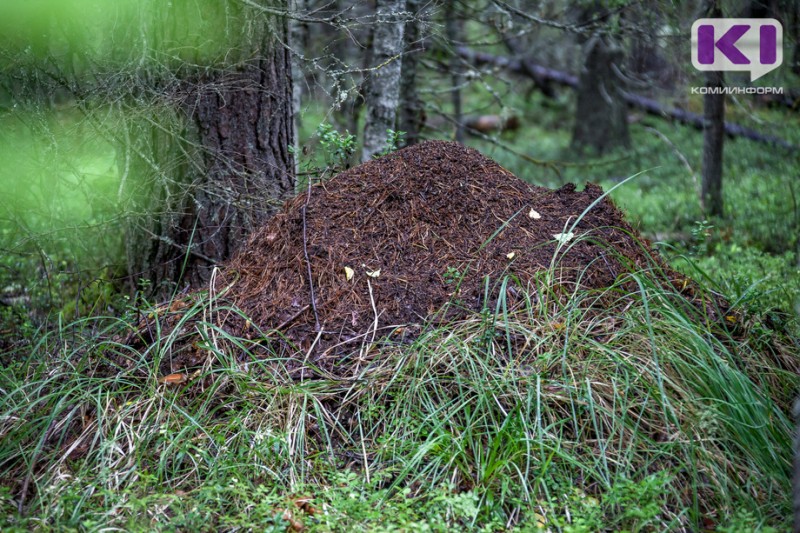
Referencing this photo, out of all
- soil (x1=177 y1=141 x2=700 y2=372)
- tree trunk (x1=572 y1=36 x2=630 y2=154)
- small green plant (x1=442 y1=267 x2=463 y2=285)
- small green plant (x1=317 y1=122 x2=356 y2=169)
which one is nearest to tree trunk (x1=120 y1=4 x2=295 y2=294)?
small green plant (x1=317 y1=122 x2=356 y2=169)

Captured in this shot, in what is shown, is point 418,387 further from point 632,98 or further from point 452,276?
point 632,98

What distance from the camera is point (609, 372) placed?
332 cm

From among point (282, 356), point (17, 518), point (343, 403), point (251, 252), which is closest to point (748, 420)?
point (343, 403)

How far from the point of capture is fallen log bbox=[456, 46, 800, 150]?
1206 centimetres

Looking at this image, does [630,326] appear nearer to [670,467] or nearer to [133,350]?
[670,467]

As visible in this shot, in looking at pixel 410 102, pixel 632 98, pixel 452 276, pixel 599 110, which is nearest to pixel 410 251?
pixel 452 276

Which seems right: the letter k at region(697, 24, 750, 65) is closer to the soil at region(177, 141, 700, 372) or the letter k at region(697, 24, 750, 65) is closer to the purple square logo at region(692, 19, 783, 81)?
the purple square logo at region(692, 19, 783, 81)

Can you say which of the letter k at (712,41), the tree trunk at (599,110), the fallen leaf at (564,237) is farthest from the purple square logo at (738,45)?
the fallen leaf at (564,237)

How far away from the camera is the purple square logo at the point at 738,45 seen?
7.53m

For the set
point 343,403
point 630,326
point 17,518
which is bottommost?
point 17,518

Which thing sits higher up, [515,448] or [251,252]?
[251,252]

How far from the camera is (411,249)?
408 cm

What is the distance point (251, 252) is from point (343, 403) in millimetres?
1313

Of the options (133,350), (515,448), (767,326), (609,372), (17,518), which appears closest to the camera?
(17,518)
